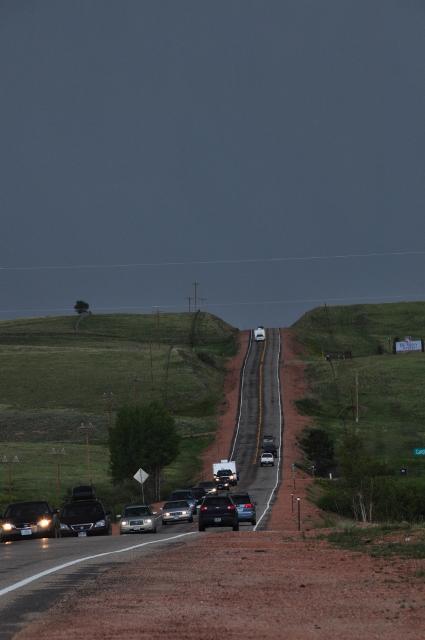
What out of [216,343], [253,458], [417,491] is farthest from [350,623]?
[216,343]

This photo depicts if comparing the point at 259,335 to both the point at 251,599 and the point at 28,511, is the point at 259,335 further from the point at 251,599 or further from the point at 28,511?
the point at 251,599

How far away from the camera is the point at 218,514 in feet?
113

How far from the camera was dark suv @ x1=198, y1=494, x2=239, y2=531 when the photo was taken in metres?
34.3

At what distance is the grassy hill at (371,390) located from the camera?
90938 mm

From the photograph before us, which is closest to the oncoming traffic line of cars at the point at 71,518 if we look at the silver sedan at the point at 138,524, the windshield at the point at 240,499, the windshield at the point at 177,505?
the silver sedan at the point at 138,524

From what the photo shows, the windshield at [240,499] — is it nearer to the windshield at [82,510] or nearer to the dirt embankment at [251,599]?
the windshield at [82,510]

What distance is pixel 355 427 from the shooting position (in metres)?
97.4

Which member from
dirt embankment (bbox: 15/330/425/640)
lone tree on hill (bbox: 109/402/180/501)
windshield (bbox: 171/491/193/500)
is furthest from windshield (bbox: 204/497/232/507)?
lone tree on hill (bbox: 109/402/180/501)

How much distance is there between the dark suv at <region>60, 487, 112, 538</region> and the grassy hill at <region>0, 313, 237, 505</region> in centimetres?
→ 2961

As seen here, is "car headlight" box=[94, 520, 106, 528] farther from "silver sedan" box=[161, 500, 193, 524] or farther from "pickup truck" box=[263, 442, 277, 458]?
"pickup truck" box=[263, 442, 277, 458]

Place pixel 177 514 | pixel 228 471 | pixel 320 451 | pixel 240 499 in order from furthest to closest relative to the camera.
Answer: pixel 320 451, pixel 228 471, pixel 177 514, pixel 240 499

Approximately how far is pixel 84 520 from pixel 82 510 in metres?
0.63

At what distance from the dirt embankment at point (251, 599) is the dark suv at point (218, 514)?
1210cm

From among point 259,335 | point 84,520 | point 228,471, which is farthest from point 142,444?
point 259,335
